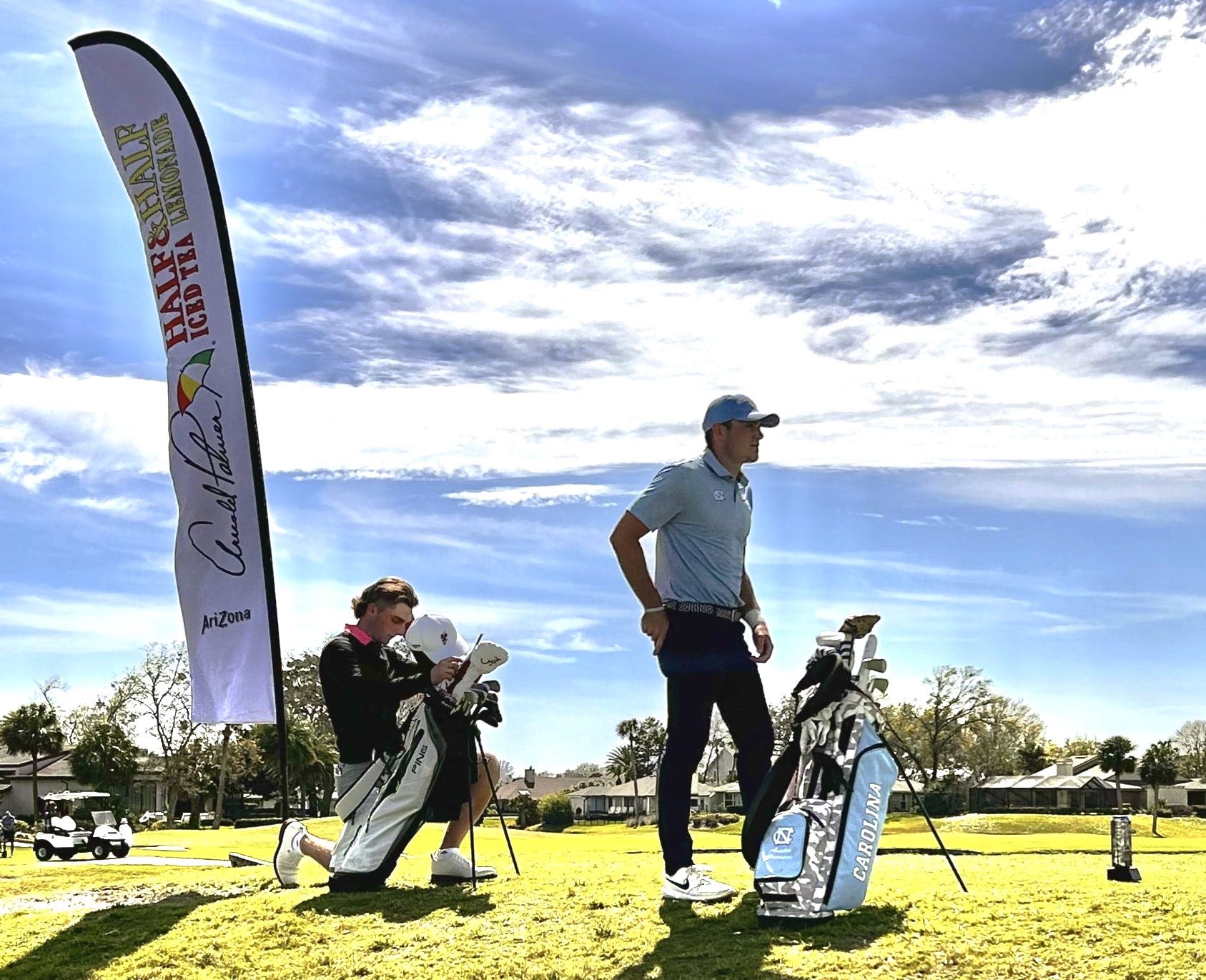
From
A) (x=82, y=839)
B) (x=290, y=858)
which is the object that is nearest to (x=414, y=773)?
(x=290, y=858)

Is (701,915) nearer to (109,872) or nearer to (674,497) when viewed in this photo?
(674,497)

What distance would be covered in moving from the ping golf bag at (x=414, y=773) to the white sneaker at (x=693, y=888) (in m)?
1.66

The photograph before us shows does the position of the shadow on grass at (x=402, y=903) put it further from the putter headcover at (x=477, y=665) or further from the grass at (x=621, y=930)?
the putter headcover at (x=477, y=665)

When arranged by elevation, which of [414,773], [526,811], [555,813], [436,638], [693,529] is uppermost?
[693,529]

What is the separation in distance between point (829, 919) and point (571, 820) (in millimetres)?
67054

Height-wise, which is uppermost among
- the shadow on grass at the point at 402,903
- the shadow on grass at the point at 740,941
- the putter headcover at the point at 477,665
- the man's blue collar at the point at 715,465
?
the man's blue collar at the point at 715,465

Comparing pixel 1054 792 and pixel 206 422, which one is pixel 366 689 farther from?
pixel 1054 792

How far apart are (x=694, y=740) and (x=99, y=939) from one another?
365cm

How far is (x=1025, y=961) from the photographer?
16.0 feet

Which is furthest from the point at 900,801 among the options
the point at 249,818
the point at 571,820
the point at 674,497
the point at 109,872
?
the point at 674,497

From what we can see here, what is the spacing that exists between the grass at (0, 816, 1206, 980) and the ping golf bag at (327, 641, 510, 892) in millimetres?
Result: 217

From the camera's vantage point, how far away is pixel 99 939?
7.41 m

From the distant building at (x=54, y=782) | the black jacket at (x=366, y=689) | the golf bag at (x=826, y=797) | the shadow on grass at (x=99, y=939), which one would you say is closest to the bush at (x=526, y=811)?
the distant building at (x=54, y=782)

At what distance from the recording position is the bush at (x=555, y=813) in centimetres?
6738
